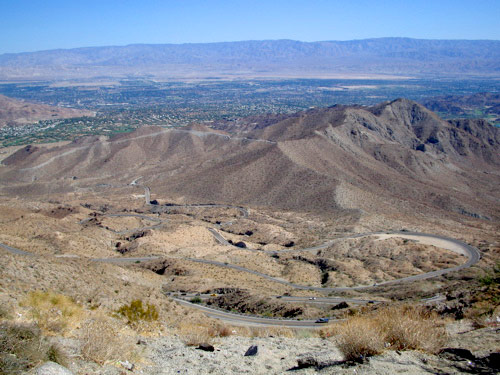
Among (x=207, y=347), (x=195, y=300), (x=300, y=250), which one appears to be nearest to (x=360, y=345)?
(x=207, y=347)

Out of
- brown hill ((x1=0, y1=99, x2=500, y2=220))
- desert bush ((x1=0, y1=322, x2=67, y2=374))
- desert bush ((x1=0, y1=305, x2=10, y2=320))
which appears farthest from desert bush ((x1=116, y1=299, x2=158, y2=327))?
brown hill ((x1=0, y1=99, x2=500, y2=220))

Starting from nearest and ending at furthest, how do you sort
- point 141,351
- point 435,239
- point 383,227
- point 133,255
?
point 141,351 → point 133,255 → point 435,239 → point 383,227

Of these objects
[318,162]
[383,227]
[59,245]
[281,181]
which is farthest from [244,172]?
[59,245]

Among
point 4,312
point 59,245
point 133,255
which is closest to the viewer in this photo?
point 4,312

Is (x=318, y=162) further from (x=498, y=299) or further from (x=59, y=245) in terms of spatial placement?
(x=498, y=299)

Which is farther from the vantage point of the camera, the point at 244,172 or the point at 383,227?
the point at 244,172

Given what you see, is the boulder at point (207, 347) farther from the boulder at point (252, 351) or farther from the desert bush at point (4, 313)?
the desert bush at point (4, 313)

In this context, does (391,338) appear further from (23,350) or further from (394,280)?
(394,280)
